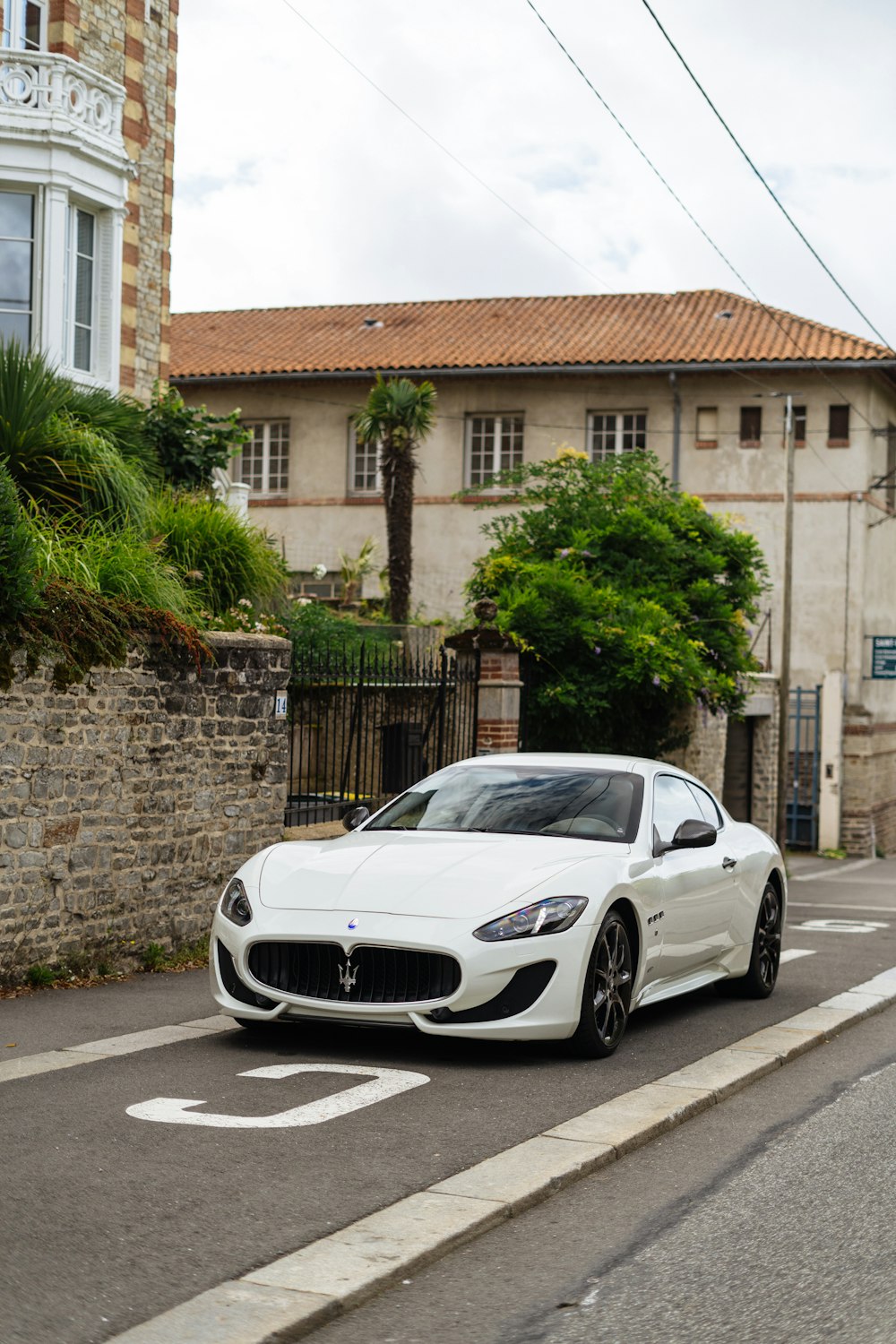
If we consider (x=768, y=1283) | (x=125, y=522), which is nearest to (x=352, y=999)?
(x=768, y=1283)

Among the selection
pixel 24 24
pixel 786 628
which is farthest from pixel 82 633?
pixel 786 628

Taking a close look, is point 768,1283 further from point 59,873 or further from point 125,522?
point 125,522

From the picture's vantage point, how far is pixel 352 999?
7.07 metres

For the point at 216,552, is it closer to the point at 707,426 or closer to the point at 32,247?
the point at 32,247

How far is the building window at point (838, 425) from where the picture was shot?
34.6 m

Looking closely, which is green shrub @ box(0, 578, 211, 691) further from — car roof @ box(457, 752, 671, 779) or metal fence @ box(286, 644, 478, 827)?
metal fence @ box(286, 644, 478, 827)

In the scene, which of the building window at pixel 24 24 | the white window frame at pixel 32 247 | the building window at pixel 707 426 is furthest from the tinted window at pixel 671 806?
the building window at pixel 707 426

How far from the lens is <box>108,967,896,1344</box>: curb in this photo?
3.91 m

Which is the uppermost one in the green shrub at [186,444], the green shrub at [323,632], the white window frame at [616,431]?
the white window frame at [616,431]

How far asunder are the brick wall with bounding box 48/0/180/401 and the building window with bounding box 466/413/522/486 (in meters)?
15.6

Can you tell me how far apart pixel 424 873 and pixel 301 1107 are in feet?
5.14

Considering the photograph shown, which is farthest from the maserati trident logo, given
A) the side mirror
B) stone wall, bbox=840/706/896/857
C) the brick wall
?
stone wall, bbox=840/706/896/857

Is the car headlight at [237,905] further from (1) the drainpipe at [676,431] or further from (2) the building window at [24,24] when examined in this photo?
(1) the drainpipe at [676,431]

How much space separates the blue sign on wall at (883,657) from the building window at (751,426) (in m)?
5.08
